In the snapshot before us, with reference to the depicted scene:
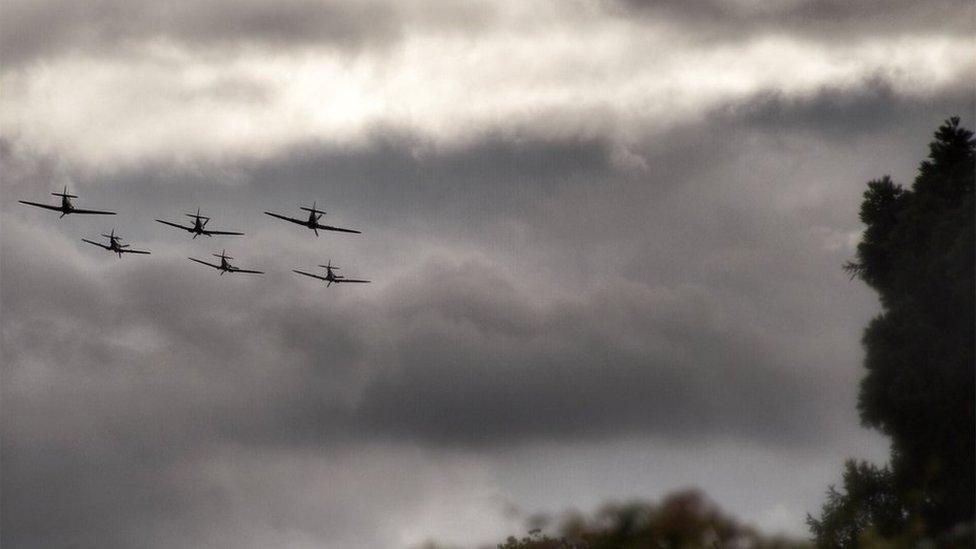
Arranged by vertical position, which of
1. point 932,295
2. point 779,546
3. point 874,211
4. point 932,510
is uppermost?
point 874,211

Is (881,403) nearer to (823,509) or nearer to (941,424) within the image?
(941,424)

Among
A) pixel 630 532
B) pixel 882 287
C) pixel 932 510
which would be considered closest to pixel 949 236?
pixel 882 287

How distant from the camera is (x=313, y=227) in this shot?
2276 inches

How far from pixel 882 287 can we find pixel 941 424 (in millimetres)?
7254

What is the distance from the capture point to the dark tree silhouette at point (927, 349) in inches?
1635

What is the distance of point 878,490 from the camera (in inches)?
1914

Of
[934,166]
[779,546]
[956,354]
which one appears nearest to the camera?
[779,546]

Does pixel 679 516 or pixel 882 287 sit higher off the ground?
pixel 882 287

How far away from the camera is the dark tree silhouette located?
136 ft

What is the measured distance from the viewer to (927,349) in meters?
42.7

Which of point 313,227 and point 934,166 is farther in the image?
point 313,227

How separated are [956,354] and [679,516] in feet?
80.4

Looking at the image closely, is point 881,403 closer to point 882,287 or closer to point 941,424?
point 941,424

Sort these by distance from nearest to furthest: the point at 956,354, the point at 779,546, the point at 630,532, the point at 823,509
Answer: the point at 779,546, the point at 630,532, the point at 956,354, the point at 823,509
